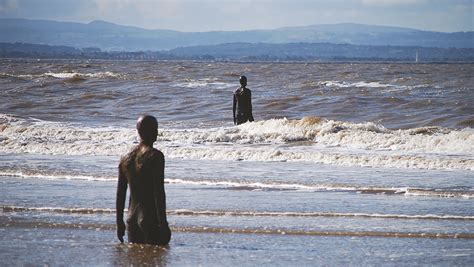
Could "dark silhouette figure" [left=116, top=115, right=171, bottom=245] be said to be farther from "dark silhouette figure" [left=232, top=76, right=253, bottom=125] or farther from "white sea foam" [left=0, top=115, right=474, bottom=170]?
"dark silhouette figure" [left=232, top=76, right=253, bottom=125]

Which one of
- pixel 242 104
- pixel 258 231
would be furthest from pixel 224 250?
pixel 242 104

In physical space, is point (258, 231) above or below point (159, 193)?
below

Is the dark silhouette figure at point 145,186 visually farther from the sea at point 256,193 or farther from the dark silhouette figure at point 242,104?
the dark silhouette figure at point 242,104

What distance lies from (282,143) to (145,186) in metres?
13.5

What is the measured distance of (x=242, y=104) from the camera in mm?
19078

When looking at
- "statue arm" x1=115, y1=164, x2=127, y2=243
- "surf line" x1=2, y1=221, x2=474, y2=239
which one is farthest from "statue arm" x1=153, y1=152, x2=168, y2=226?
"surf line" x1=2, y1=221, x2=474, y2=239

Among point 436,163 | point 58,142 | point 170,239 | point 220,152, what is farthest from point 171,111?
point 170,239

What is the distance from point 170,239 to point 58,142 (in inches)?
500

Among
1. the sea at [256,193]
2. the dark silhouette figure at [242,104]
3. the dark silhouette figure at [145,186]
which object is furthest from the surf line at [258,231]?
→ the dark silhouette figure at [242,104]

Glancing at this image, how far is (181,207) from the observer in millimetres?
10875

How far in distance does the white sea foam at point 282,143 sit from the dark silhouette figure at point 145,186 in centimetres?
872

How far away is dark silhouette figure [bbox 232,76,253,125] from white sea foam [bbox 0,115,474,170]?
660 millimetres

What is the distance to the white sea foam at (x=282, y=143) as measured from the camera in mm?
17031

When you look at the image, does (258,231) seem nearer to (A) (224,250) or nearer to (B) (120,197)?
(A) (224,250)
